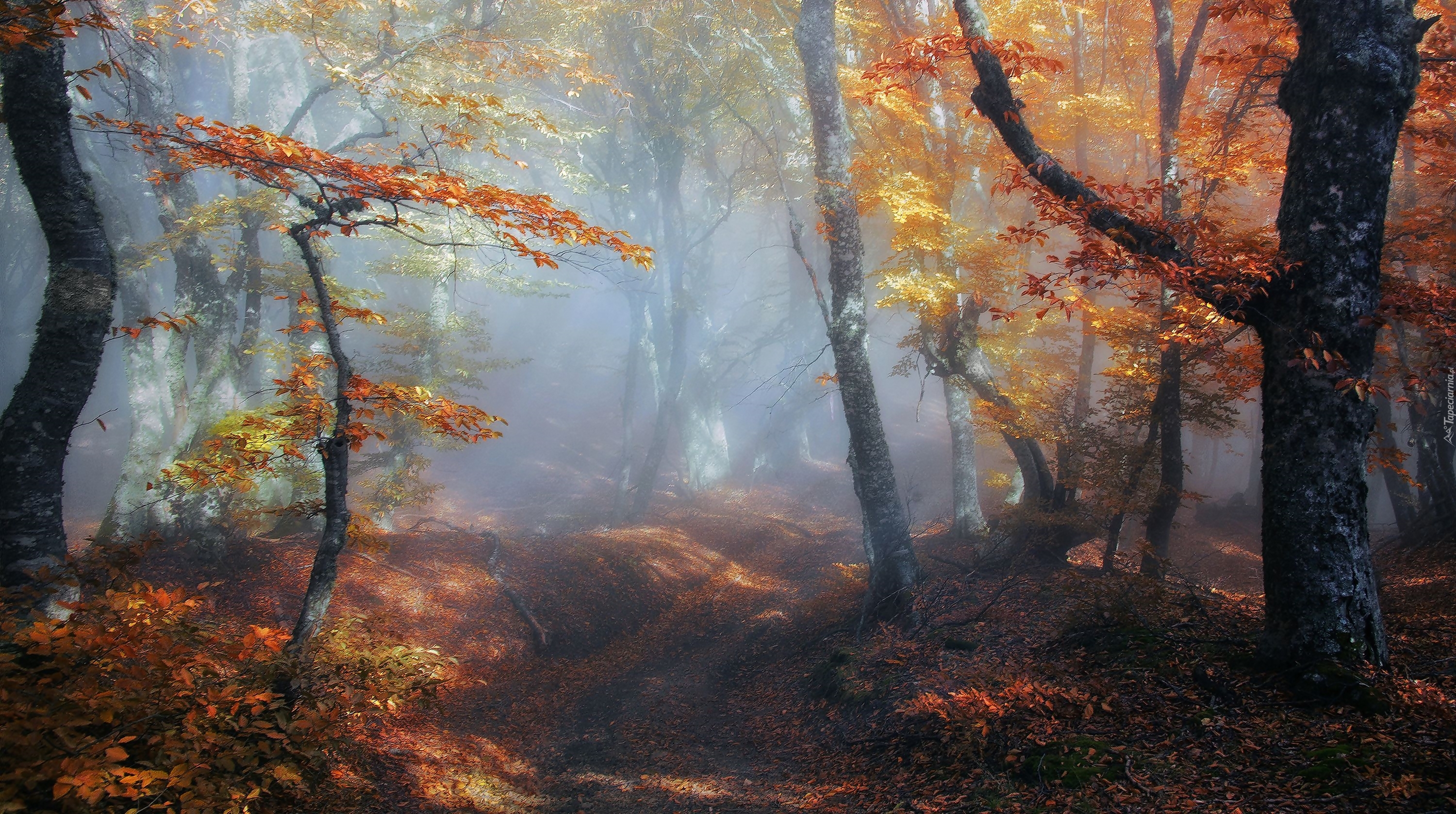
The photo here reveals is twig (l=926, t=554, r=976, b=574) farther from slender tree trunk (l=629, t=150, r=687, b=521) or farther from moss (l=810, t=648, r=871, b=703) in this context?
slender tree trunk (l=629, t=150, r=687, b=521)

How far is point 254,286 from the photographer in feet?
35.9

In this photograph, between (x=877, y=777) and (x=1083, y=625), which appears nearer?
(x=877, y=777)

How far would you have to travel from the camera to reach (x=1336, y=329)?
15.6ft

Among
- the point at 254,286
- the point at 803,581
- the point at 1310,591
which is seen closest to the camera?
the point at 1310,591

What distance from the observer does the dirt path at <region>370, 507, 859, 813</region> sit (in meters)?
6.05

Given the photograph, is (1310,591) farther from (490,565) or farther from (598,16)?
(598,16)

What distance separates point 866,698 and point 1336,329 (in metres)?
5.31

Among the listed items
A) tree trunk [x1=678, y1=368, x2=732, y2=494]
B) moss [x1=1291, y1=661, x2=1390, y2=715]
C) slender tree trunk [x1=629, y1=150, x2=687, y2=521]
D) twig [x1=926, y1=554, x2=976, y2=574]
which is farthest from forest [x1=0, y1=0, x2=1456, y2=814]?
tree trunk [x1=678, y1=368, x2=732, y2=494]

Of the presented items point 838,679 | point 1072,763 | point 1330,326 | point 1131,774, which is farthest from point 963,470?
point 1131,774

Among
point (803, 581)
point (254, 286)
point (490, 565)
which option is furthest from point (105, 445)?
point (803, 581)

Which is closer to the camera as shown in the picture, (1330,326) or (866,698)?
(1330,326)

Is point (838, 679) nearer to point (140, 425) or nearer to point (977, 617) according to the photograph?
point (977, 617)

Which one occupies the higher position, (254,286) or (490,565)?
(254,286)

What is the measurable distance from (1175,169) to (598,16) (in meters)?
15.4
